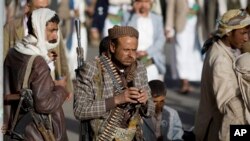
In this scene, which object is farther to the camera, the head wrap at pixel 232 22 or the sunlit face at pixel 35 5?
the sunlit face at pixel 35 5

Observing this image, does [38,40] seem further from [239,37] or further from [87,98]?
[239,37]

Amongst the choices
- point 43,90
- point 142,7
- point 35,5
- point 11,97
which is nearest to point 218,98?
point 43,90

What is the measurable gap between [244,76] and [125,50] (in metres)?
0.98

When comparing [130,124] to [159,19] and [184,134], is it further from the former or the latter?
[159,19]

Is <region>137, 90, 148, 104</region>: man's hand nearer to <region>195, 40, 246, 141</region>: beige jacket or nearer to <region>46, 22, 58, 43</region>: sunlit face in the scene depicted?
<region>195, 40, 246, 141</region>: beige jacket

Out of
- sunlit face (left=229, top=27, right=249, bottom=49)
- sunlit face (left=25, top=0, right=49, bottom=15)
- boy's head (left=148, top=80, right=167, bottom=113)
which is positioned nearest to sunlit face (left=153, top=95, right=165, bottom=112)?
boy's head (left=148, top=80, right=167, bottom=113)

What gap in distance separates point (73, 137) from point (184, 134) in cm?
341

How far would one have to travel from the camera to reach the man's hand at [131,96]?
30.2 ft

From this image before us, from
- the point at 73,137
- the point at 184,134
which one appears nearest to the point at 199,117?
the point at 184,134

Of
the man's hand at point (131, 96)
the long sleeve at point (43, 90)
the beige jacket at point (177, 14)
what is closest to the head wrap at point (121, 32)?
the man's hand at point (131, 96)

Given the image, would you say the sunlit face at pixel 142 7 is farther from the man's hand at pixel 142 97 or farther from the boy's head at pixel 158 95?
the man's hand at pixel 142 97

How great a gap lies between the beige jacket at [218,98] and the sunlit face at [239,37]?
0.26 ft

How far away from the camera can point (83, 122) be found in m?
9.59

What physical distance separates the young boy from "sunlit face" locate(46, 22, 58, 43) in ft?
3.12
